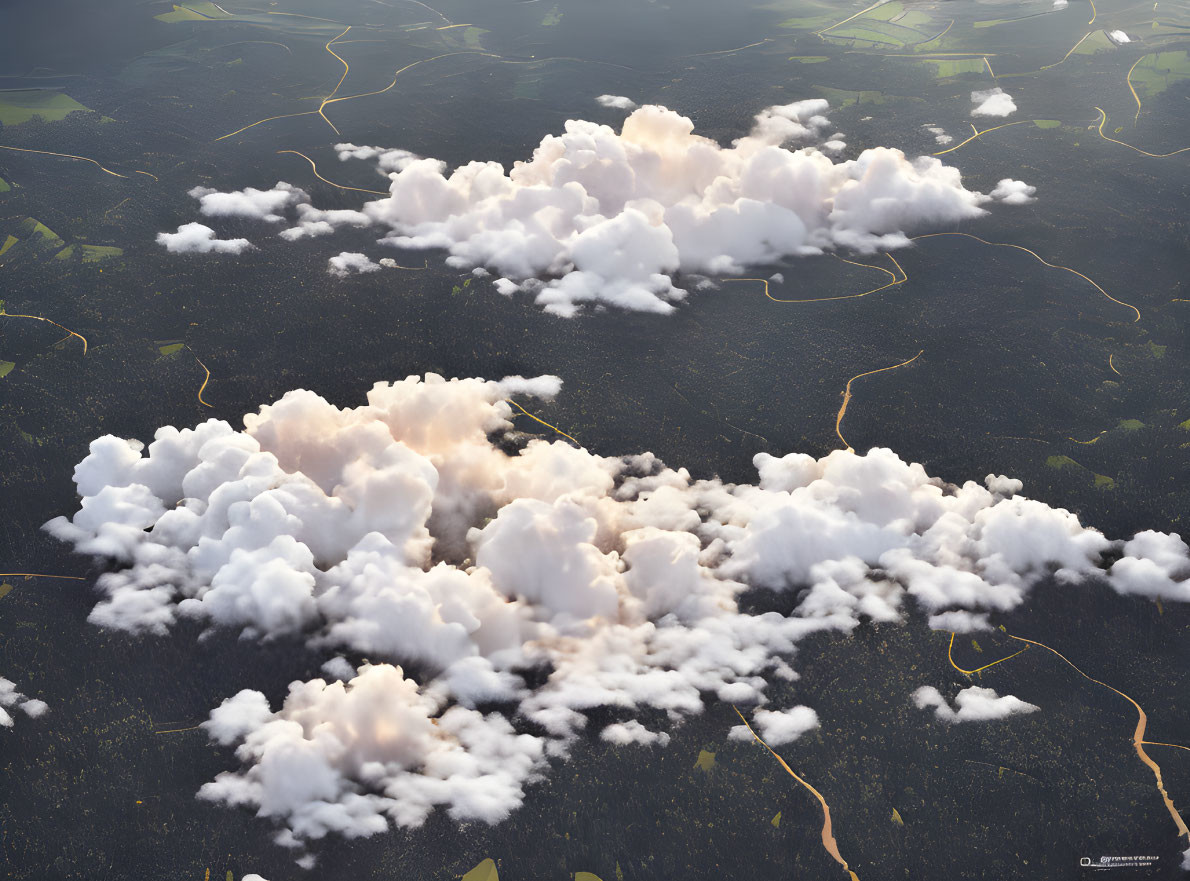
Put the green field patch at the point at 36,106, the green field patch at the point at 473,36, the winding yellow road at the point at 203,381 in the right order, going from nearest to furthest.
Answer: the winding yellow road at the point at 203,381 → the green field patch at the point at 36,106 → the green field patch at the point at 473,36

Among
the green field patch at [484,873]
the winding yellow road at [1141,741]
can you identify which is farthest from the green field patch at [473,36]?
the green field patch at [484,873]

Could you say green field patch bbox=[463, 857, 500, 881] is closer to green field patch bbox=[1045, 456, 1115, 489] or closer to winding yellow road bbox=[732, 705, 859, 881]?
winding yellow road bbox=[732, 705, 859, 881]

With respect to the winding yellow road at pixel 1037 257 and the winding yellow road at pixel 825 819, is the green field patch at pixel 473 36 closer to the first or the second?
the winding yellow road at pixel 1037 257

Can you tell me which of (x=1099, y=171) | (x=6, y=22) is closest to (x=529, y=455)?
(x=1099, y=171)

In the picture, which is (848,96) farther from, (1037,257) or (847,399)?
(847,399)

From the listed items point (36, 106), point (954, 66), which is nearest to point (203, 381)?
point (36, 106)

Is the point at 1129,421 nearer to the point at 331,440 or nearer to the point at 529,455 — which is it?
the point at 529,455
